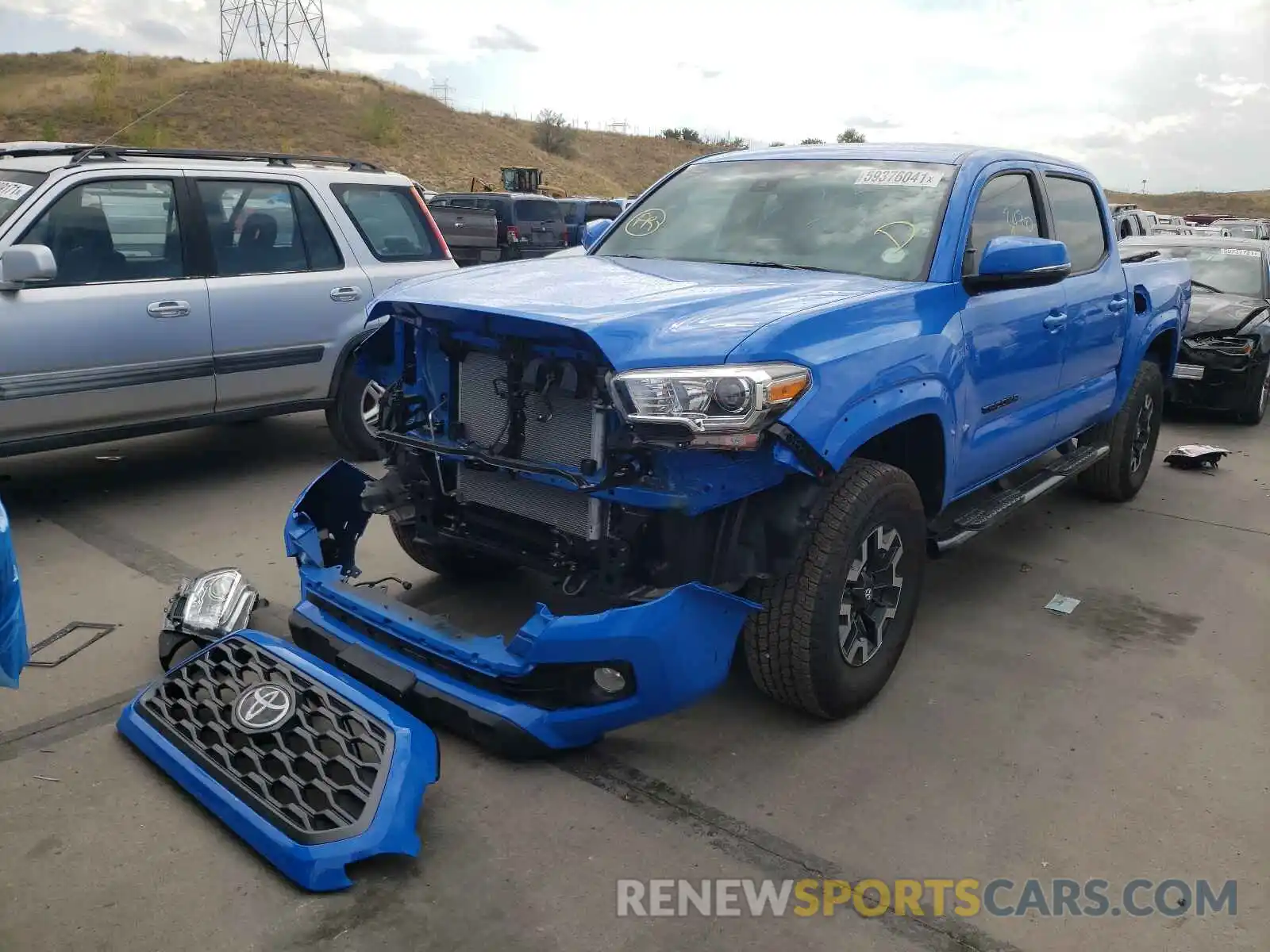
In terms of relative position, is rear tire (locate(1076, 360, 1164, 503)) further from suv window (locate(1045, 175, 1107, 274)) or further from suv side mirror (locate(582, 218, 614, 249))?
suv side mirror (locate(582, 218, 614, 249))

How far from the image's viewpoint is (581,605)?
12.8ft

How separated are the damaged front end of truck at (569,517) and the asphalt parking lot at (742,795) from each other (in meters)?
0.34

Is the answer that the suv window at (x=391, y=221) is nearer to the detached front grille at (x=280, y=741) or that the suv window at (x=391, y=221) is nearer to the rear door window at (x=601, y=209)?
the detached front grille at (x=280, y=741)

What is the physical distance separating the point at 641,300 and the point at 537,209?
60.0ft

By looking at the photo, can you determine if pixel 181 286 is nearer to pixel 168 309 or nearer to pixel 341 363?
pixel 168 309

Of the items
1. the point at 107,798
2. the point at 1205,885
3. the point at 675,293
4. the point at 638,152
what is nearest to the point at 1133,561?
the point at 1205,885

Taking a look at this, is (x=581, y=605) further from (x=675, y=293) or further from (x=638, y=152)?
(x=638, y=152)

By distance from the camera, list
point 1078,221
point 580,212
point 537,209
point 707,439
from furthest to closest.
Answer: point 580,212
point 537,209
point 1078,221
point 707,439

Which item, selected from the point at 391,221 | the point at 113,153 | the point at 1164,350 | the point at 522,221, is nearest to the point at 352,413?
the point at 391,221

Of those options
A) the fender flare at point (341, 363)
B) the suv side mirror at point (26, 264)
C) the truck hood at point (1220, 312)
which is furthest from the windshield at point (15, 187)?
the truck hood at point (1220, 312)

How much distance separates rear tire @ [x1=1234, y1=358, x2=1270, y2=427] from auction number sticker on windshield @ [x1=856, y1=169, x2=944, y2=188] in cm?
647

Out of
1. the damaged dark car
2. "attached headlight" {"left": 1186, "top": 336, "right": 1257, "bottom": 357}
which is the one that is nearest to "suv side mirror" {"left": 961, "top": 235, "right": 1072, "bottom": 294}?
the damaged dark car

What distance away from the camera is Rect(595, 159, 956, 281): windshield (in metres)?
3.99

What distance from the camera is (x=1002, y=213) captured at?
4.46 meters
